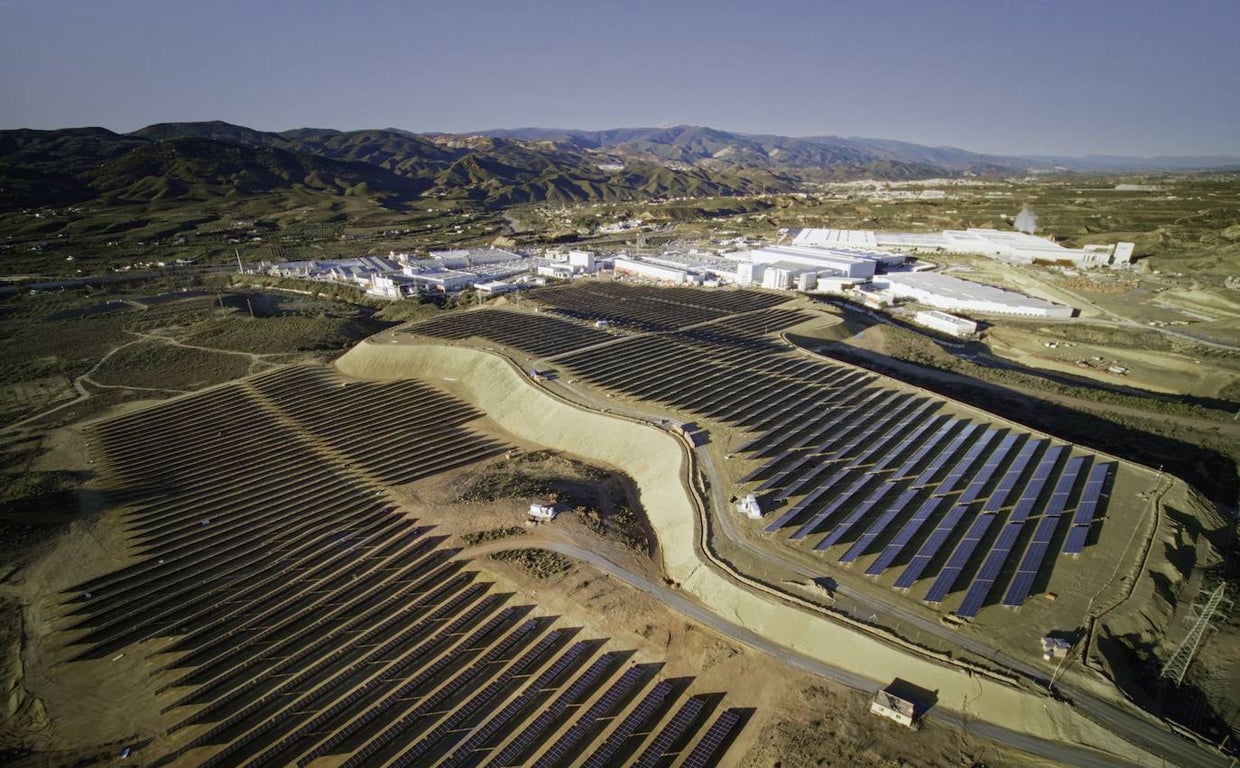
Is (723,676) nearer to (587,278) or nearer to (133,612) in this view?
(133,612)

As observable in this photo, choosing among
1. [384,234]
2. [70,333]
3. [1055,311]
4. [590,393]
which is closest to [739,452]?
[590,393]

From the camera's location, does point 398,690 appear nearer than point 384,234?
Yes

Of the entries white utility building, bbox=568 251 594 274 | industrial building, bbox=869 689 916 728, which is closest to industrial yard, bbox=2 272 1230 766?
industrial building, bbox=869 689 916 728

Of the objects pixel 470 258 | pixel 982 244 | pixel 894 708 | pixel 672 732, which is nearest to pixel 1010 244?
pixel 982 244

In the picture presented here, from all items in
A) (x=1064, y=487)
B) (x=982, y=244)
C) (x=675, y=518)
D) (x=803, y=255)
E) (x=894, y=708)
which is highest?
(x=982, y=244)

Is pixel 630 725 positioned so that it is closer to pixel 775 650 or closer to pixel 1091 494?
pixel 775 650

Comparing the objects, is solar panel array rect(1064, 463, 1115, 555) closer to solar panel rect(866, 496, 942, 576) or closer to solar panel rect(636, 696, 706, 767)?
solar panel rect(866, 496, 942, 576)

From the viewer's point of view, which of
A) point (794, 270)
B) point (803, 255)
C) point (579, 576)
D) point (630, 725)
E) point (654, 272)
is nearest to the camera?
point (630, 725)
